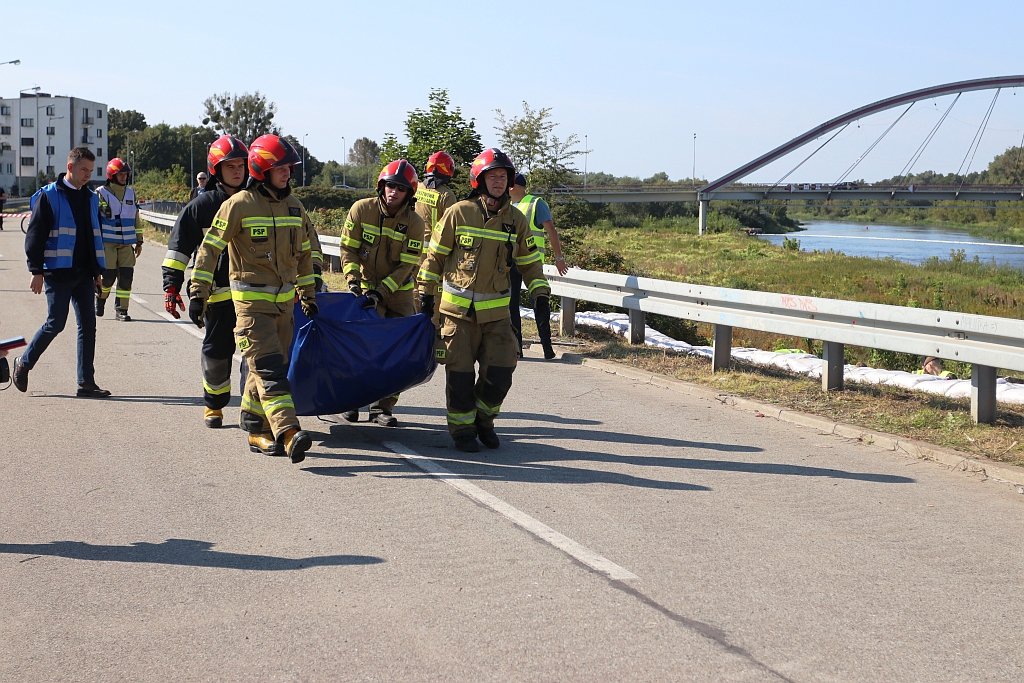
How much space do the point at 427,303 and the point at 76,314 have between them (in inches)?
140

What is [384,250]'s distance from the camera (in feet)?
28.2

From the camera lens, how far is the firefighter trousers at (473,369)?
7.76 metres

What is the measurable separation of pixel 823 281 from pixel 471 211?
2760 cm

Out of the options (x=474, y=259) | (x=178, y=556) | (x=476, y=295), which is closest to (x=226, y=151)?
(x=474, y=259)

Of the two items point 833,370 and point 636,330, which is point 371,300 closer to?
point 833,370

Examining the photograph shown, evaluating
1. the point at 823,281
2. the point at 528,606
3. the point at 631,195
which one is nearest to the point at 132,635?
the point at 528,606

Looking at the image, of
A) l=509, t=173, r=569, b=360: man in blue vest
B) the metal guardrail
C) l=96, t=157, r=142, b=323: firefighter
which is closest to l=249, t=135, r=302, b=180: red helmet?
l=509, t=173, r=569, b=360: man in blue vest

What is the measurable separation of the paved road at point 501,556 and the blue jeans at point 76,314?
2.90 ft

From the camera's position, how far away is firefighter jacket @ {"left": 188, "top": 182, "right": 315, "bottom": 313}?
23.9ft

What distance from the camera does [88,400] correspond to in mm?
9602

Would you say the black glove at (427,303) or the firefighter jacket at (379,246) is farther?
the firefighter jacket at (379,246)

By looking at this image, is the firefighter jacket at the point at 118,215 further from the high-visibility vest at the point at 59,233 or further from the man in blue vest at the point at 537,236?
the man in blue vest at the point at 537,236

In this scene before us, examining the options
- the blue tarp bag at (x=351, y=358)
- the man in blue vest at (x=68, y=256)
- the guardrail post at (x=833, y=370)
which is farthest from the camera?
the guardrail post at (x=833, y=370)

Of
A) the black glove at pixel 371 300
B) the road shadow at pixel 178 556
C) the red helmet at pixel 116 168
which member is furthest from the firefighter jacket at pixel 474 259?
the red helmet at pixel 116 168
